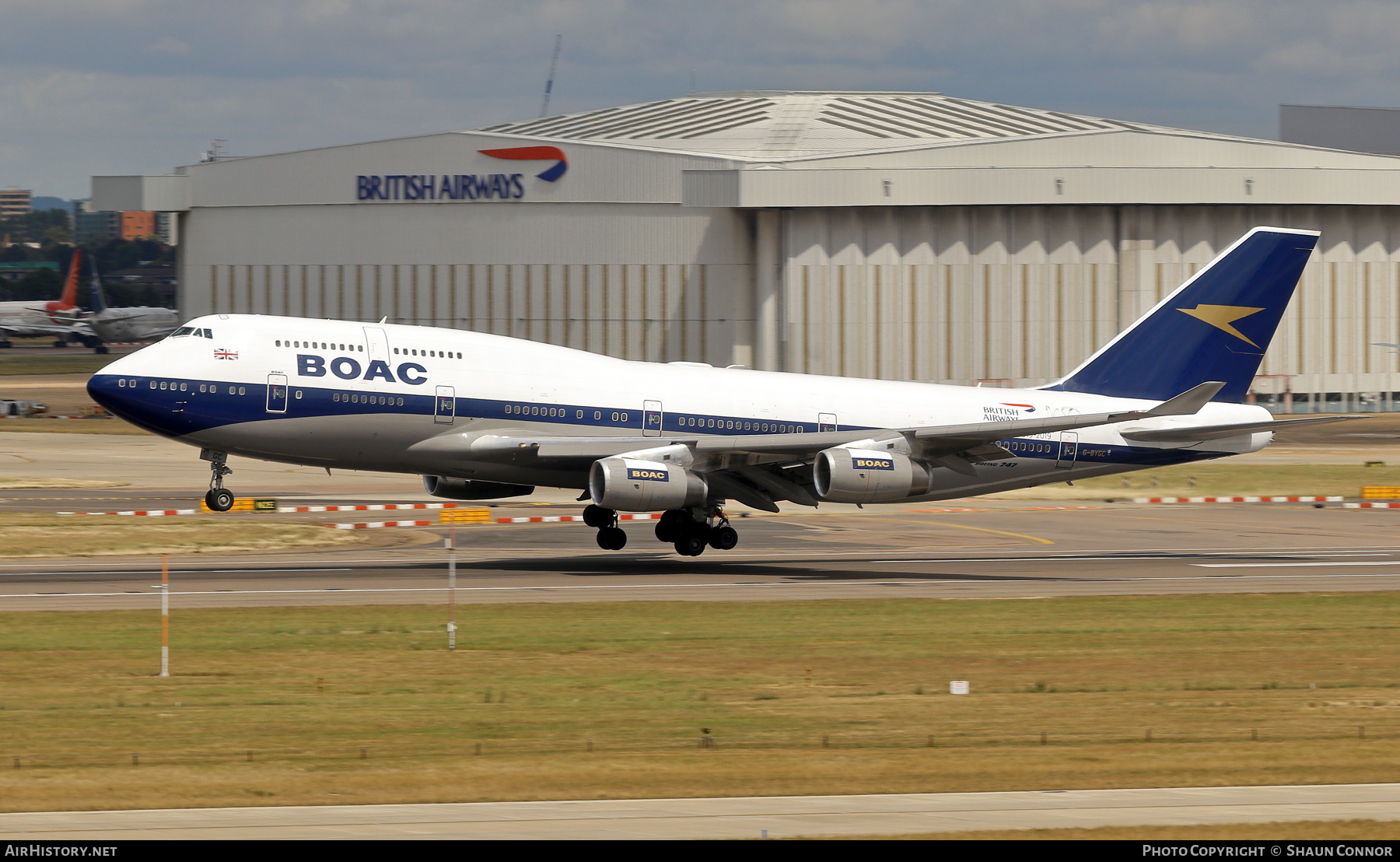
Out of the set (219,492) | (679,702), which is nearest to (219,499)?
(219,492)

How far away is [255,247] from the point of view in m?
111

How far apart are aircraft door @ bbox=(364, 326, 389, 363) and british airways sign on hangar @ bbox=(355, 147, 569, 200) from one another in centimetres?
6613

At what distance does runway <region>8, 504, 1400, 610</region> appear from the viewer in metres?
34.4

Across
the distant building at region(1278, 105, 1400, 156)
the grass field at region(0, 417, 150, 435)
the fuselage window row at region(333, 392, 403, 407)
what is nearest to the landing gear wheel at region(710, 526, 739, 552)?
the fuselage window row at region(333, 392, 403, 407)

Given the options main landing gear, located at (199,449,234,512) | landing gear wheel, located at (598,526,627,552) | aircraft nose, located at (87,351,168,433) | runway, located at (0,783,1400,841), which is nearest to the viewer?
runway, located at (0,783,1400,841)

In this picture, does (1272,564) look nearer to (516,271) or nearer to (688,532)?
(688,532)

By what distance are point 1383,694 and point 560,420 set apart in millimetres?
21653

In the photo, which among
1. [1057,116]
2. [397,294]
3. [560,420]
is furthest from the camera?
[1057,116]

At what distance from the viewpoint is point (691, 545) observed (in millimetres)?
41938

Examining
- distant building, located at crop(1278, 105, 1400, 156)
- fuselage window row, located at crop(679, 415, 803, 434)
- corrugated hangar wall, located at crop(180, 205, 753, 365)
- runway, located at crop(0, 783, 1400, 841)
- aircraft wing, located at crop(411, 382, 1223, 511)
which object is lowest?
runway, located at crop(0, 783, 1400, 841)

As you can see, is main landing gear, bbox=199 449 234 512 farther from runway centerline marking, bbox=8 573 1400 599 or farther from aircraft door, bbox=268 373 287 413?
runway centerline marking, bbox=8 573 1400 599

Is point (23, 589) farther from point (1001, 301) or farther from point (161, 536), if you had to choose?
point (1001, 301)

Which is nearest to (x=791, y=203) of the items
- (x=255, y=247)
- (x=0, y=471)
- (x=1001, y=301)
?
(x=1001, y=301)

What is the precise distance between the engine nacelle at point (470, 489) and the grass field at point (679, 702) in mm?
8759
